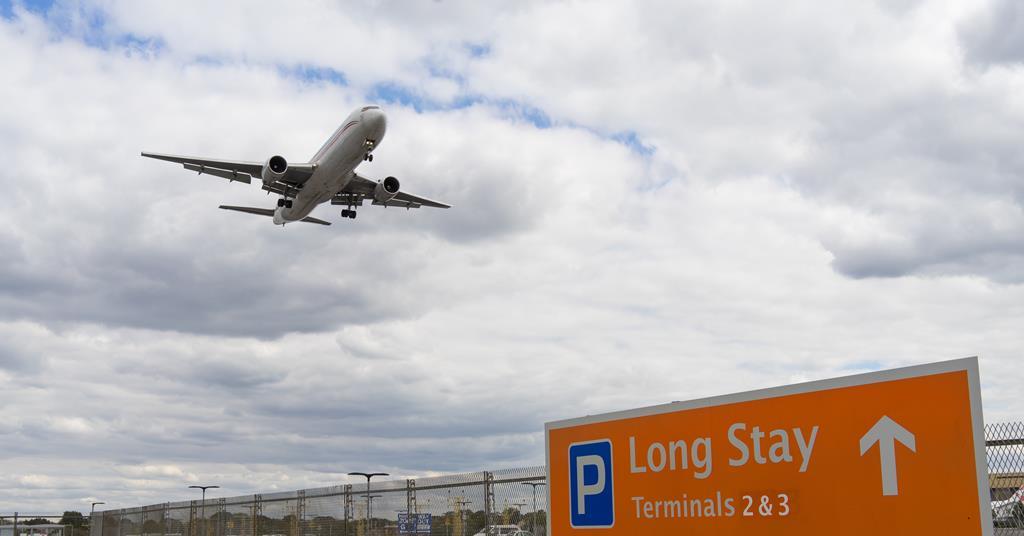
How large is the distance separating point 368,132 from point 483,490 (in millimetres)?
22240

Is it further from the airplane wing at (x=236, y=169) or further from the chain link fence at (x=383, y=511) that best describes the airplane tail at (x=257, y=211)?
the chain link fence at (x=383, y=511)

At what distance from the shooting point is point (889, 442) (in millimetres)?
5418

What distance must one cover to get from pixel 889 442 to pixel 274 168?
33.6m

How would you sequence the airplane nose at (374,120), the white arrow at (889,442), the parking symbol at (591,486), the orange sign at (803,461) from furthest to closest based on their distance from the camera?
the airplane nose at (374,120)
the parking symbol at (591,486)
the white arrow at (889,442)
the orange sign at (803,461)

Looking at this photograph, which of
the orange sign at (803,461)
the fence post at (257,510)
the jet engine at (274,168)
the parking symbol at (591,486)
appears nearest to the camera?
the orange sign at (803,461)

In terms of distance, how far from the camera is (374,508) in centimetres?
1861

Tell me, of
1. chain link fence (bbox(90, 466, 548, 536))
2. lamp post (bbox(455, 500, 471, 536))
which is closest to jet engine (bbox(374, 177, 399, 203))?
chain link fence (bbox(90, 466, 548, 536))

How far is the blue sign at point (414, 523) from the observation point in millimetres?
16448

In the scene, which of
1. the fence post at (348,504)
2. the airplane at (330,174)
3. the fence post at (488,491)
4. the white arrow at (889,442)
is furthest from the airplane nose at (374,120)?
the white arrow at (889,442)

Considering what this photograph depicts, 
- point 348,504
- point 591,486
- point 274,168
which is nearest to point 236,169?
point 274,168

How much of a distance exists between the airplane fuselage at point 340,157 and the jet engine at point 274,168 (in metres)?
1.35

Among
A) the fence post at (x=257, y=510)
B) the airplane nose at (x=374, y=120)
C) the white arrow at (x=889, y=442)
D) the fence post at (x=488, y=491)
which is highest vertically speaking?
the airplane nose at (x=374, y=120)

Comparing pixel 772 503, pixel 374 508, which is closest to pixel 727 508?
pixel 772 503

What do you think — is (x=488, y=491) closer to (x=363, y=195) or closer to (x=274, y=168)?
(x=274, y=168)
